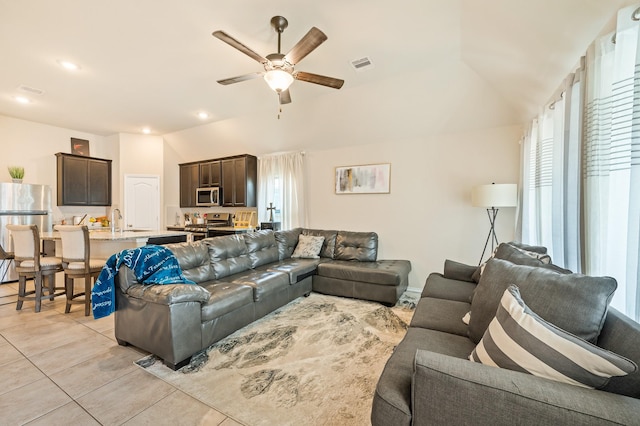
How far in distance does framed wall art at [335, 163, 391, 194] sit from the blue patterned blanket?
3.27 m

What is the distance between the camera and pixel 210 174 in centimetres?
620

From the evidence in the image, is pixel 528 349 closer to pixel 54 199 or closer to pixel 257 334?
pixel 257 334

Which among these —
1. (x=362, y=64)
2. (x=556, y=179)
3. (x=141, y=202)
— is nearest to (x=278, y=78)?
(x=362, y=64)

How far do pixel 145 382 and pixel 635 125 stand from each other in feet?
10.9

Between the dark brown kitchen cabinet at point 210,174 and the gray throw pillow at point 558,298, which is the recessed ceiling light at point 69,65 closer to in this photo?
the dark brown kitchen cabinet at point 210,174

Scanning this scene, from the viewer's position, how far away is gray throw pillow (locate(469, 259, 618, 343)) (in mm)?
1137

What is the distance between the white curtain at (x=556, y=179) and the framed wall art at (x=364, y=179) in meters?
1.92

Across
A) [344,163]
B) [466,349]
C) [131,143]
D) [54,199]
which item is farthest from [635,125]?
[54,199]

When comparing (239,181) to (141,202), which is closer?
(239,181)

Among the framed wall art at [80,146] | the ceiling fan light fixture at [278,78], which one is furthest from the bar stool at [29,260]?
the framed wall art at [80,146]

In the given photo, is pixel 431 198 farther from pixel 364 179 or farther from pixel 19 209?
pixel 19 209

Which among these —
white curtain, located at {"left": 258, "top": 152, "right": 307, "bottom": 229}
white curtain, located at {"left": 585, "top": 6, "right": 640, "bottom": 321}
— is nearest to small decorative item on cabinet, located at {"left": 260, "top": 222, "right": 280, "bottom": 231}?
white curtain, located at {"left": 258, "top": 152, "right": 307, "bottom": 229}

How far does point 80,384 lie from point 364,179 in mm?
4268

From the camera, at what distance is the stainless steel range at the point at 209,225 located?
5.95 meters
